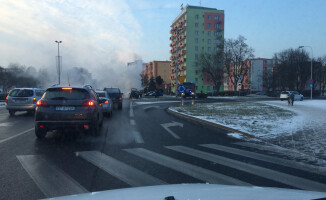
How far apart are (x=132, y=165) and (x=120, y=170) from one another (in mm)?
409

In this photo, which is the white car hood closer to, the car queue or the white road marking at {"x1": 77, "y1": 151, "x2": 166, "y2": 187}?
the white road marking at {"x1": 77, "y1": 151, "x2": 166, "y2": 187}

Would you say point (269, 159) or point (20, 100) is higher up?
point (20, 100)

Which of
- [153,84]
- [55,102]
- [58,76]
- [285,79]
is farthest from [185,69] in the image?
[55,102]

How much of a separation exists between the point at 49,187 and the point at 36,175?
72cm

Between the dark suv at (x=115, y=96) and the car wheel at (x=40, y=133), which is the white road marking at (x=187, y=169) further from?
the dark suv at (x=115, y=96)

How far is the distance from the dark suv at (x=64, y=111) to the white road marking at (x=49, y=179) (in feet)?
6.53

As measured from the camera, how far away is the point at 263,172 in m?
4.66

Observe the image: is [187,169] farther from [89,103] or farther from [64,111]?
[64,111]

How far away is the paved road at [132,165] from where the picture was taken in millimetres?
3957

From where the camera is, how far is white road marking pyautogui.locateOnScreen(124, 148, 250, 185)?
4.14 metres

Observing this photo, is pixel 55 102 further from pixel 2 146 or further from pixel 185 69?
pixel 185 69

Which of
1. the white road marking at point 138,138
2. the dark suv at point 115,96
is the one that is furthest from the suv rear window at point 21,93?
the white road marking at point 138,138

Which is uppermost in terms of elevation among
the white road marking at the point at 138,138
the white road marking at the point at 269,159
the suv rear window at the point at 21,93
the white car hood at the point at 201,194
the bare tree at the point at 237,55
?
the bare tree at the point at 237,55

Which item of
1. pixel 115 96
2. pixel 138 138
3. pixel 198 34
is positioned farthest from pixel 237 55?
pixel 138 138
